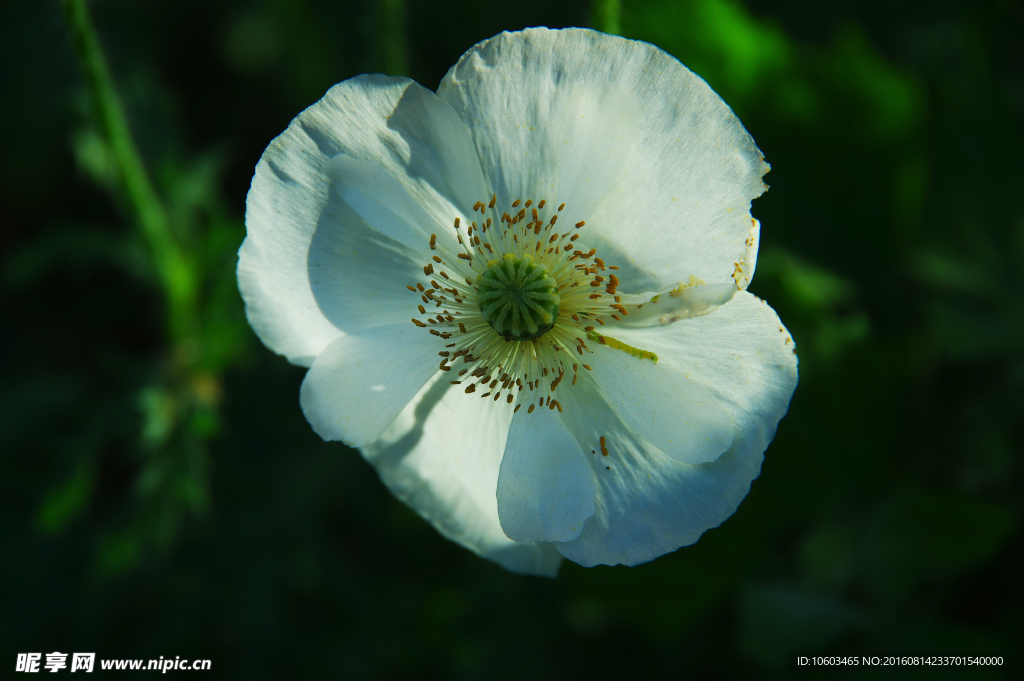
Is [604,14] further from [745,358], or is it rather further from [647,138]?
[745,358]

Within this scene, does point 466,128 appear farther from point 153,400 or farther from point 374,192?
point 153,400

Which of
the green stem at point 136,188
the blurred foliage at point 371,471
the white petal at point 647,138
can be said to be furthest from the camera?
the blurred foliage at point 371,471

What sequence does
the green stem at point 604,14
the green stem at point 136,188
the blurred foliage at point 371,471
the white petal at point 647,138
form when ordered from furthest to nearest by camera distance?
the blurred foliage at point 371,471 < the green stem at point 136,188 < the green stem at point 604,14 < the white petal at point 647,138

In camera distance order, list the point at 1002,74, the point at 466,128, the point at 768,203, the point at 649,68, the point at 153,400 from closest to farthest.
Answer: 1. the point at 649,68
2. the point at 466,128
3. the point at 153,400
4. the point at 768,203
5. the point at 1002,74

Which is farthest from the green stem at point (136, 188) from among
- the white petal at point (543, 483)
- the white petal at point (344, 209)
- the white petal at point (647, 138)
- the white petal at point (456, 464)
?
the white petal at point (543, 483)

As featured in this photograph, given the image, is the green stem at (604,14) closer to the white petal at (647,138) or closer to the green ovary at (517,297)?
the white petal at (647,138)

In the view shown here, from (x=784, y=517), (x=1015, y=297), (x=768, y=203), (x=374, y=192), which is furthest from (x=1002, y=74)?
(x=374, y=192)

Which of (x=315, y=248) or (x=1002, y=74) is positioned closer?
(x=315, y=248)
